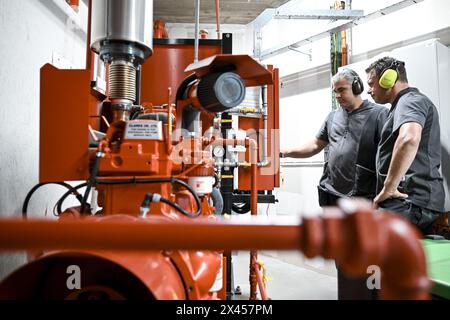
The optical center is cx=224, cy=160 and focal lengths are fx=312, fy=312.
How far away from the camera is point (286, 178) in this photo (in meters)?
4.25

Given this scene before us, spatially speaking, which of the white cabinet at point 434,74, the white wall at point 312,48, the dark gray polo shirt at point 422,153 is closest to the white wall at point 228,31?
the white wall at point 312,48

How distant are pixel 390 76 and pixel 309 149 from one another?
97 centimetres

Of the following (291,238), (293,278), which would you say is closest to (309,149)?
(293,278)

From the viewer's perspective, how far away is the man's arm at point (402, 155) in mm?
1703

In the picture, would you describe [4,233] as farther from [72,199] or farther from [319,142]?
[319,142]

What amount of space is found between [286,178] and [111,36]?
328 centimetres

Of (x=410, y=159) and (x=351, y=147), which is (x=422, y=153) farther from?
(x=351, y=147)

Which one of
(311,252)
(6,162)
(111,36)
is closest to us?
(311,252)

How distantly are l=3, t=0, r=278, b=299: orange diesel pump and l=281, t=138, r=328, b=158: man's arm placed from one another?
1.22m

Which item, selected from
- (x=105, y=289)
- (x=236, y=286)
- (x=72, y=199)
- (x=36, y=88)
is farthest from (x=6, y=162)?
(x=236, y=286)

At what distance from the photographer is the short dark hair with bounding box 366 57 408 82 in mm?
1937

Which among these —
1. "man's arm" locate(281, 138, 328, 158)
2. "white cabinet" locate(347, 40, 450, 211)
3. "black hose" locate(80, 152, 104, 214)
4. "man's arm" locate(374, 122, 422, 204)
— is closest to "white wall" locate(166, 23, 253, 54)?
"man's arm" locate(281, 138, 328, 158)

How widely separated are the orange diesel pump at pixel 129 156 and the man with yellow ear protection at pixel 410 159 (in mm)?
893
